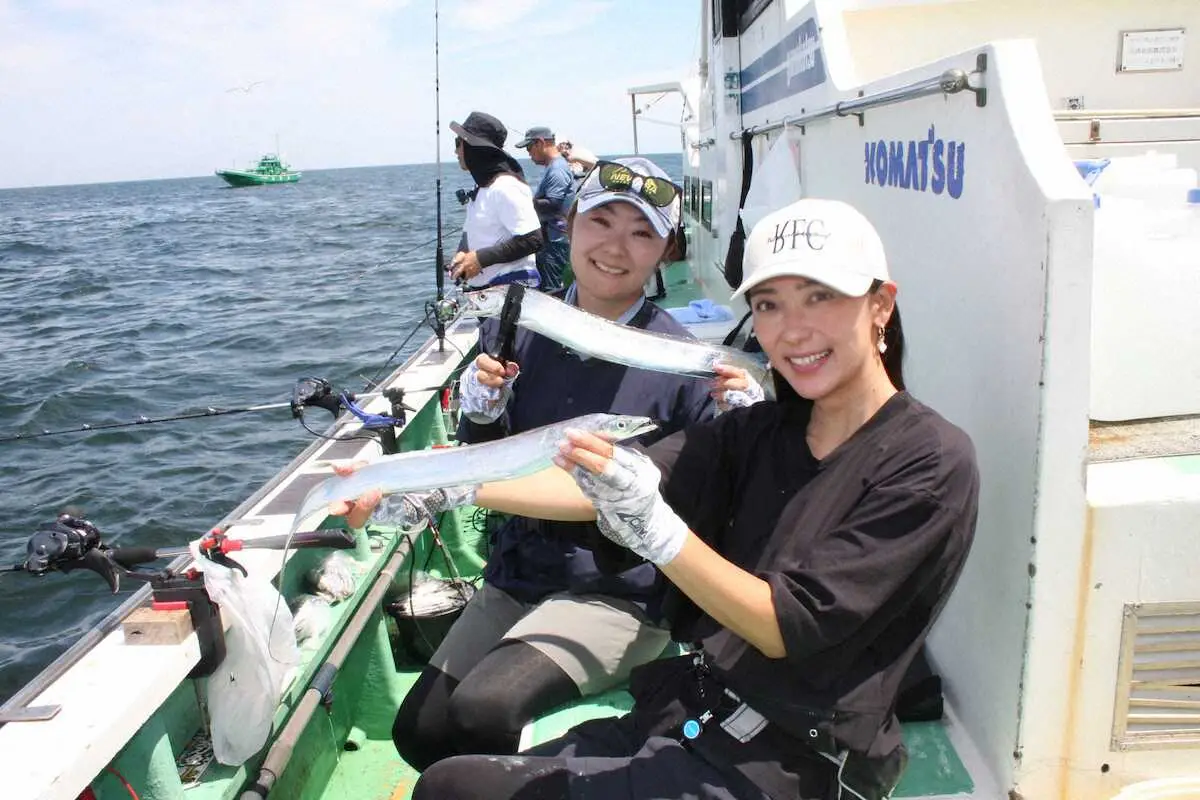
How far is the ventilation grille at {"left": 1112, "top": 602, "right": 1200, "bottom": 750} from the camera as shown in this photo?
7.25ft

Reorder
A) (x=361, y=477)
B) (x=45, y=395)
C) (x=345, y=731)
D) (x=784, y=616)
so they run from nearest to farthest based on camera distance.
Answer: (x=784, y=616), (x=361, y=477), (x=345, y=731), (x=45, y=395)

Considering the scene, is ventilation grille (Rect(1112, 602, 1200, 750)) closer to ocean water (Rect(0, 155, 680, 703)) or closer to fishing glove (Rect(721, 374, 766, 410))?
fishing glove (Rect(721, 374, 766, 410))

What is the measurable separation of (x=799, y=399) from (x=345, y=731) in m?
2.94

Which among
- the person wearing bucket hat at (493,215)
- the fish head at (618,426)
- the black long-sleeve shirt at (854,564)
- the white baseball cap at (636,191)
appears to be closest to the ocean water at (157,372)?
the person wearing bucket hat at (493,215)

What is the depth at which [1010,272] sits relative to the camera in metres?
2.20

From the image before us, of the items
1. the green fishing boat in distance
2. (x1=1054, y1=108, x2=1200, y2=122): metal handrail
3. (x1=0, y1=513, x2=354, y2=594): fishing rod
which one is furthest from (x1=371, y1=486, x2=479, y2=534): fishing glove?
the green fishing boat in distance

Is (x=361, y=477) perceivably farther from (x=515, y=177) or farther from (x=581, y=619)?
(x=515, y=177)

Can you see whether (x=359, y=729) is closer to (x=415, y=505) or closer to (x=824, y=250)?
(x=415, y=505)

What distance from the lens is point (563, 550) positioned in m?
3.05

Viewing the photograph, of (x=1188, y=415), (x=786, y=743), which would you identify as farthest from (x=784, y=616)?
(x=1188, y=415)

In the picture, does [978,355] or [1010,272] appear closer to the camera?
[1010,272]

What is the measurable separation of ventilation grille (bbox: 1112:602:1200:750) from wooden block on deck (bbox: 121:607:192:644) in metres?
2.84

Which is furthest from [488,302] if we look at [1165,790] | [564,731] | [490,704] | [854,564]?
[1165,790]

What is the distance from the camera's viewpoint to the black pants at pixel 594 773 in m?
1.97
